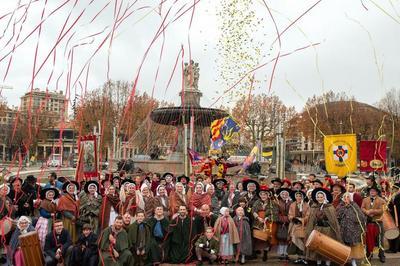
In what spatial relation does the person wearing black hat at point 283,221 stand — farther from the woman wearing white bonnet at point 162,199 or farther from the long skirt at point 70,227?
the long skirt at point 70,227

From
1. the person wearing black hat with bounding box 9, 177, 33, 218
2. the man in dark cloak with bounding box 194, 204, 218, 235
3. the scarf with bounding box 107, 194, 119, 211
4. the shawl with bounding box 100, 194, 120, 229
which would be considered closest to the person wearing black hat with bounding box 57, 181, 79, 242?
the shawl with bounding box 100, 194, 120, 229

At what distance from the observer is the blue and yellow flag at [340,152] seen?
1076 cm

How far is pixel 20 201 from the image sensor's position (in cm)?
1033

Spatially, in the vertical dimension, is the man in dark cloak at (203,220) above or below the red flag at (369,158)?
below

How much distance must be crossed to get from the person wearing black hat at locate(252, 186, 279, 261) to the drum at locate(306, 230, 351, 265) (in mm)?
1422

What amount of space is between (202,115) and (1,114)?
2730 cm

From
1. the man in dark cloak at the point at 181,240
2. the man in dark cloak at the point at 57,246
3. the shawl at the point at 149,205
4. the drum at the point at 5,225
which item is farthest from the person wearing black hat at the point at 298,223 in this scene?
the drum at the point at 5,225

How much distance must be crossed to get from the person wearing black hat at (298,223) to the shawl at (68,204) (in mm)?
4649

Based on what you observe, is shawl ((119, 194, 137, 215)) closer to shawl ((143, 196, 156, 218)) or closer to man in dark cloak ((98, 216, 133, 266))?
shawl ((143, 196, 156, 218))

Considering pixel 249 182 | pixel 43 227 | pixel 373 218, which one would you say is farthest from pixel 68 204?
pixel 373 218

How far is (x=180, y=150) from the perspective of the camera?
100 ft

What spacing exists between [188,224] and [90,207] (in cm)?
218

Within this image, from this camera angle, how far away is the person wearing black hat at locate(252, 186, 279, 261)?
9305 millimetres

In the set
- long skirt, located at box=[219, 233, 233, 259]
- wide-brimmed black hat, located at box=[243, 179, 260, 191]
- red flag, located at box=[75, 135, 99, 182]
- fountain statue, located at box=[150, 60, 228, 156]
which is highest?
fountain statue, located at box=[150, 60, 228, 156]
